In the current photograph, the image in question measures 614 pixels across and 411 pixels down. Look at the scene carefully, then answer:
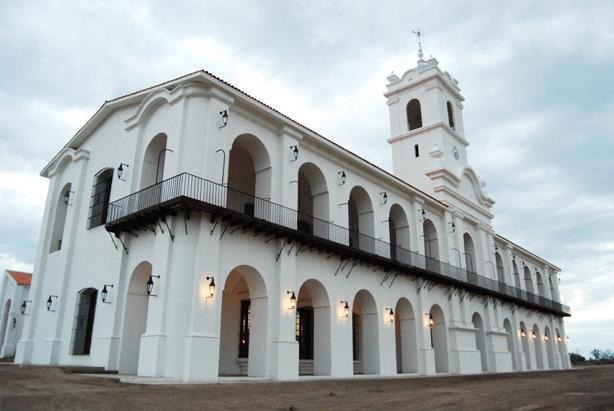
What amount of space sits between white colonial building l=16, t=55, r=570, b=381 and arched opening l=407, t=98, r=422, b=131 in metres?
5.21

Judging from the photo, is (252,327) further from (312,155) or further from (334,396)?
(312,155)

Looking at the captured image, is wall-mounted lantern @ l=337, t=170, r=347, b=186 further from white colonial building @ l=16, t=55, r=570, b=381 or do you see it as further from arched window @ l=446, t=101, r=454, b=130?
arched window @ l=446, t=101, r=454, b=130

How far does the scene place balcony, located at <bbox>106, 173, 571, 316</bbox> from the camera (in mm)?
13547

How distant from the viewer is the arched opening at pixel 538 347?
35.2 metres

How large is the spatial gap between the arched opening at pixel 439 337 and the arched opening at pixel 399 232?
3.33 meters

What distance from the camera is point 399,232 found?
23.6 m

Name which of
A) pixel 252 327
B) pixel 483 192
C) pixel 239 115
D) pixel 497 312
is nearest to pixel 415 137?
pixel 483 192

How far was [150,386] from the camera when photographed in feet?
34.5

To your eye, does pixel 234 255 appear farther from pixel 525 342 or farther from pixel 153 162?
pixel 525 342

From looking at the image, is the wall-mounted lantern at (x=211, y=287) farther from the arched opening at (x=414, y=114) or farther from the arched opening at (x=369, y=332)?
the arched opening at (x=414, y=114)

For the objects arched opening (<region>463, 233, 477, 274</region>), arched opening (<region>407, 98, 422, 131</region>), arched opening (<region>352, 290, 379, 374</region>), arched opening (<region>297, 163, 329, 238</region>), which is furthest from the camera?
arched opening (<region>407, 98, 422, 131</region>)

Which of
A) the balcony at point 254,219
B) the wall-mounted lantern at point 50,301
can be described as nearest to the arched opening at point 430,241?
the balcony at point 254,219

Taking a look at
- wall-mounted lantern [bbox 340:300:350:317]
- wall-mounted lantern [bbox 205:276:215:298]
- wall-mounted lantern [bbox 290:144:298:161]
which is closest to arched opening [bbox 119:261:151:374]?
wall-mounted lantern [bbox 205:276:215:298]

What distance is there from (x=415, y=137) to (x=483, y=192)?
5.73 meters
